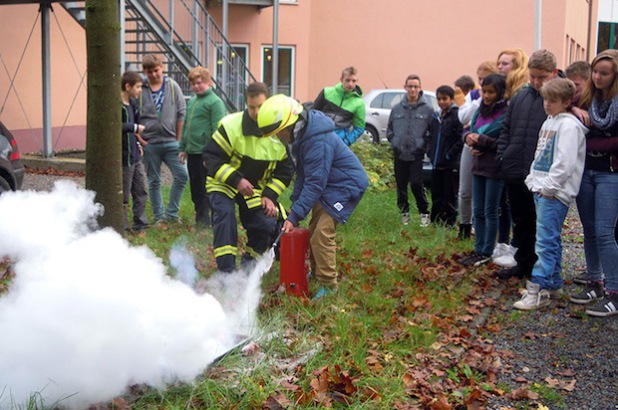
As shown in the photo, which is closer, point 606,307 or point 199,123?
point 606,307

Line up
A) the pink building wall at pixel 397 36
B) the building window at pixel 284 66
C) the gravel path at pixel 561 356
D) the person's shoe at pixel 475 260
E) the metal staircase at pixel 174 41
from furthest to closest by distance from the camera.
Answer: the building window at pixel 284 66 → the pink building wall at pixel 397 36 → the metal staircase at pixel 174 41 → the person's shoe at pixel 475 260 → the gravel path at pixel 561 356

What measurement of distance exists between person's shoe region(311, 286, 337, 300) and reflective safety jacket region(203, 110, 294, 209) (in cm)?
89

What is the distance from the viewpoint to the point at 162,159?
30.3 feet

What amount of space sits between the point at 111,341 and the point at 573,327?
3.80 meters

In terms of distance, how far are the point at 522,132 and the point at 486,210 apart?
3.75 ft

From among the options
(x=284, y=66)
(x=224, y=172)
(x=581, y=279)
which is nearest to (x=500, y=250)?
(x=581, y=279)

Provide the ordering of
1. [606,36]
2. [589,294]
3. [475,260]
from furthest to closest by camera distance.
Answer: [606,36], [475,260], [589,294]

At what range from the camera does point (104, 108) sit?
5.61 m

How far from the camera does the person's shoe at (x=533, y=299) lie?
6.27 meters

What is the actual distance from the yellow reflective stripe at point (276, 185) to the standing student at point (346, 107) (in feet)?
8.49

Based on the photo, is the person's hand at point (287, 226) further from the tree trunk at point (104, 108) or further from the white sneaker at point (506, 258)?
the white sneaker at point (506, 258)

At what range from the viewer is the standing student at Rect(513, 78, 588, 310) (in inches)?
234

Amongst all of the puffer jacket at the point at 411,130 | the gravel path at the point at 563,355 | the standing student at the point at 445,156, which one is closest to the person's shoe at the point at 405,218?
the standing student at the point at 445,156

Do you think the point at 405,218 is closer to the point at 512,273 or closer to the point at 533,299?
the point at 512,273
